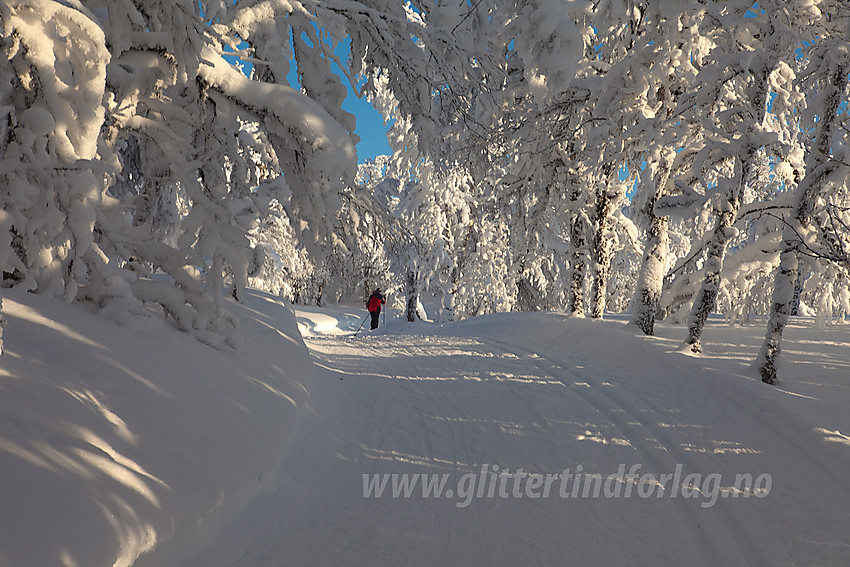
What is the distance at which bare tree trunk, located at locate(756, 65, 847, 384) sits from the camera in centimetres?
636

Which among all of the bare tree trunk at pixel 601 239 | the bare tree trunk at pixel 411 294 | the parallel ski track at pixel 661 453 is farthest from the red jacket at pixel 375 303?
the parallel ski track at pixel 661 453

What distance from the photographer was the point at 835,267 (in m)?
7.81

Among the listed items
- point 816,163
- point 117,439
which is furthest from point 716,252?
point 117,439

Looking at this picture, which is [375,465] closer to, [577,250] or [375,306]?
[577,250]

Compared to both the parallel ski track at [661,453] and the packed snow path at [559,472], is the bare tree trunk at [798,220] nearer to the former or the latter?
the packed snow path at [559,472]

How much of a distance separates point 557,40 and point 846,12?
4644 millimetres

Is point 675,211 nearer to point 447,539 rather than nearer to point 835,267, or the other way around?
point 835,267

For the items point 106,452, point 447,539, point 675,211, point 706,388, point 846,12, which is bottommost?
point 447,539

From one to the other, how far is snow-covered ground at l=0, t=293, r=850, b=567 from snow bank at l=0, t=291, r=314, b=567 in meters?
0.01

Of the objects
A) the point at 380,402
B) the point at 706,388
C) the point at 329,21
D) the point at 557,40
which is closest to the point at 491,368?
the point at 380,402

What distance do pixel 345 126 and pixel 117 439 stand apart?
13.6ft

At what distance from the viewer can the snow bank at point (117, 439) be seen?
94.5 inches

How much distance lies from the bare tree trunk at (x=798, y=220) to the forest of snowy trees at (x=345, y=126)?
31mm

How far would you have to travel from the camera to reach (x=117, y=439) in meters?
3.09
